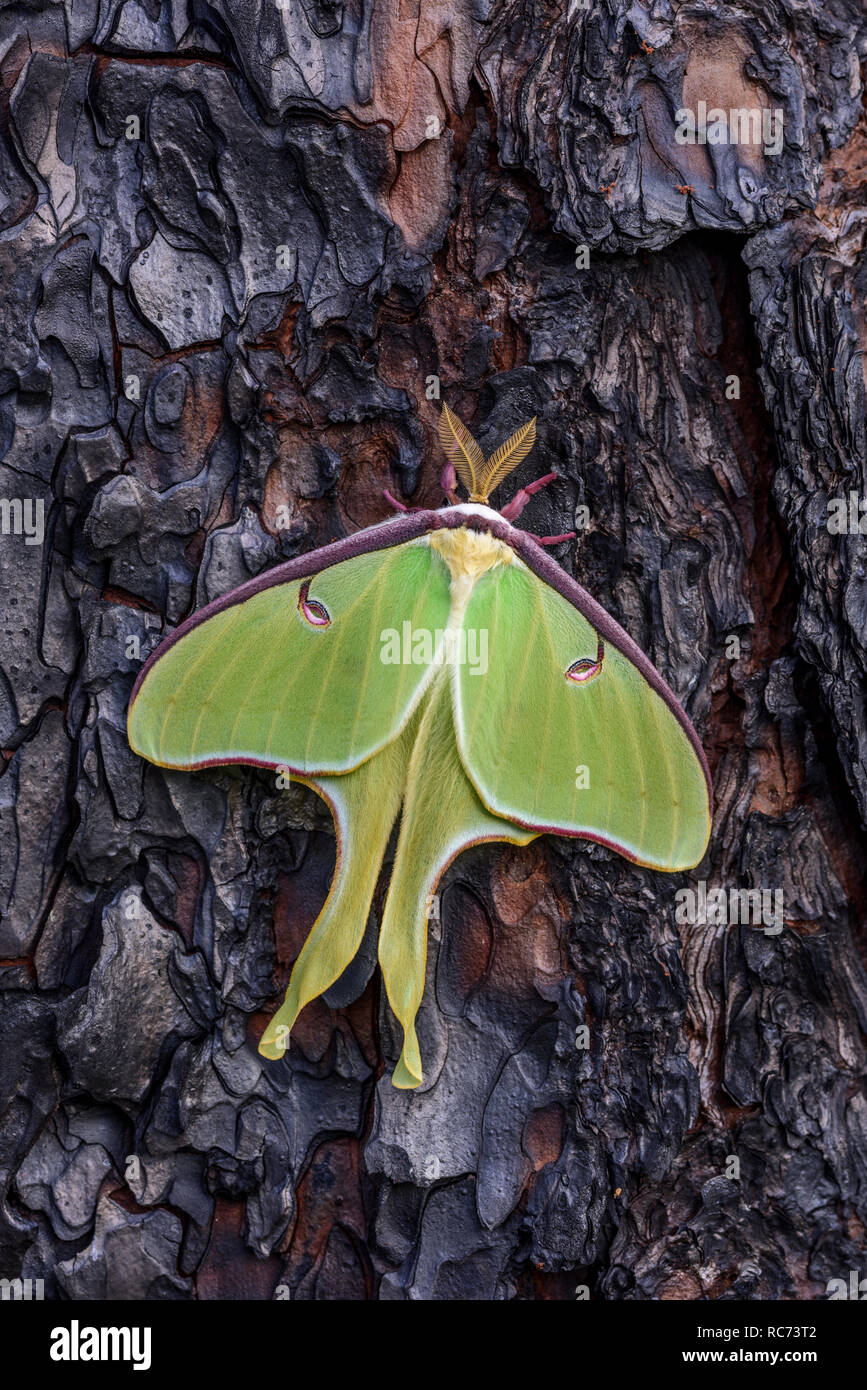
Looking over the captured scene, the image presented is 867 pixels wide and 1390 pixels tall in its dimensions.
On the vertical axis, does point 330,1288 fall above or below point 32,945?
below

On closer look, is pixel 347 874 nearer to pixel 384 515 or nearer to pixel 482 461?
pixel 384 515

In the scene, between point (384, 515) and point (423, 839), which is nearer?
point (423, 839)

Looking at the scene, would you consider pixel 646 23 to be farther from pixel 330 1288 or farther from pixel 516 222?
pixel 330 1288

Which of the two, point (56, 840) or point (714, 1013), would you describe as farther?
point (714, 1013)

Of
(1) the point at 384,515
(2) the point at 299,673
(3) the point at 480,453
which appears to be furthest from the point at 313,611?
(3) the point at 480,453

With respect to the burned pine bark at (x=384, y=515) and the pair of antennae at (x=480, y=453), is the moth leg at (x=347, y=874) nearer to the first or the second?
the burned pine bark at (x=384, y=515)

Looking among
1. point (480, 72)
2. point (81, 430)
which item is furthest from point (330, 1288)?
point (480, 72)

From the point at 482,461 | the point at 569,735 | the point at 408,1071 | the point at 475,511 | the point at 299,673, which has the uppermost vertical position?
the point at 482,461

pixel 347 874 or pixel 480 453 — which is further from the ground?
pixel 480 453
